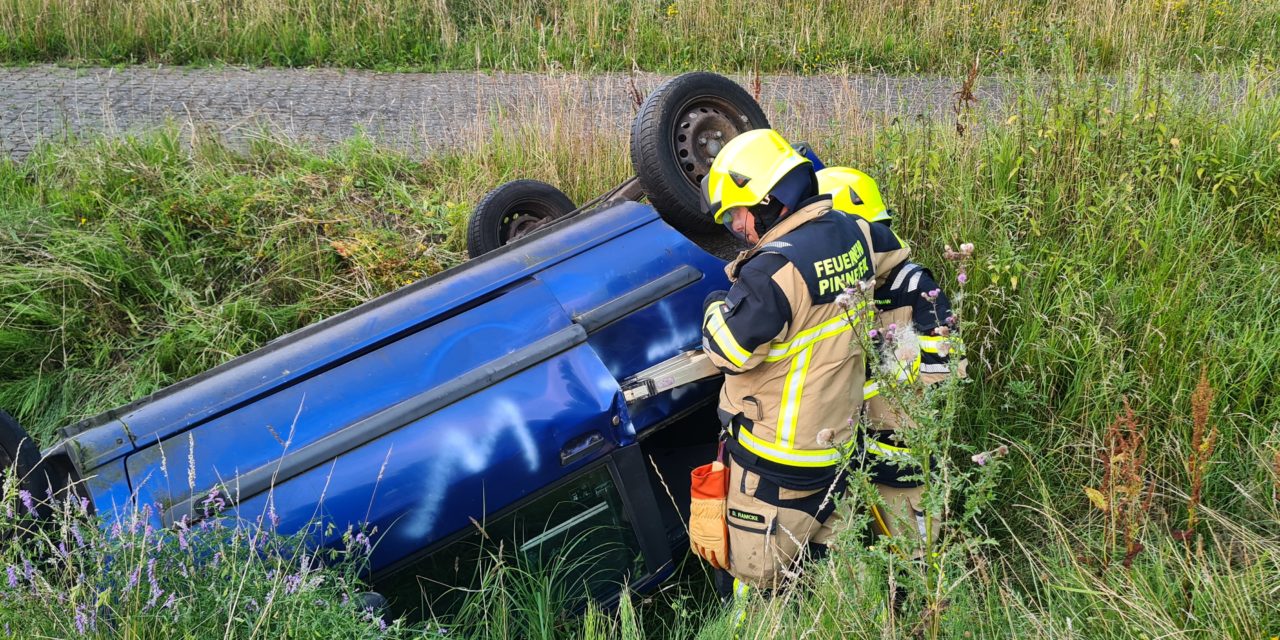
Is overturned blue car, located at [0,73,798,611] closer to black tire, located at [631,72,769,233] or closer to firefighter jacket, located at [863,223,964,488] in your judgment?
black tire, located at [631,72,769,233]

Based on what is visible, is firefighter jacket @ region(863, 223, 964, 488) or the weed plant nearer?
the weed plant

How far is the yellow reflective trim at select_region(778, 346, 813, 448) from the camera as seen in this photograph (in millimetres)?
3027

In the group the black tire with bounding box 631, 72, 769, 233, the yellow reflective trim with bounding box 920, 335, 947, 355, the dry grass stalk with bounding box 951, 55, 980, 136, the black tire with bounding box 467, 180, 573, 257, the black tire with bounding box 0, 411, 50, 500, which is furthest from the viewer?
the dry grass stalk with bounding box 951, 55, 980, 136

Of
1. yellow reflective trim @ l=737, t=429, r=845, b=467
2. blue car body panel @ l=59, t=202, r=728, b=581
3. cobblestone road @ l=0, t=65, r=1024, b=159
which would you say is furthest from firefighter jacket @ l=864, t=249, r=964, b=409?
cobblestone road @ l=0, t=65, r=1024, b=159

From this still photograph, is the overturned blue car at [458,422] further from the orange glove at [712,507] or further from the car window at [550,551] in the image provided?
the orange glove at [712,507]

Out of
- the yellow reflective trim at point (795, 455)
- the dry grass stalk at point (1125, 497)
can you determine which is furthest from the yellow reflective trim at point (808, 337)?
the dry grass stalk at point (1125, 497)

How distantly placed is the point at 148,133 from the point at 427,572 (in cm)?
432

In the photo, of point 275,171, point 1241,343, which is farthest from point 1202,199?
point 275,171

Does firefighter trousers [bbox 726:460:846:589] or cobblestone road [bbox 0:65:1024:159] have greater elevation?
cobblestone road [bbox 0:65:1024:159]

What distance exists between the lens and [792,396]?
9.97 feet

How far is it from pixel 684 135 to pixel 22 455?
275cm

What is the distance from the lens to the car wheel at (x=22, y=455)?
2.79 meters

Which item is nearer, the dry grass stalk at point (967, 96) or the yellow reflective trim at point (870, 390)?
the yellow reflective trim at point (870, 390)

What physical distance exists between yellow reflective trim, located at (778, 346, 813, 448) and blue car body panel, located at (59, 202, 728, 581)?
0.46 meters
